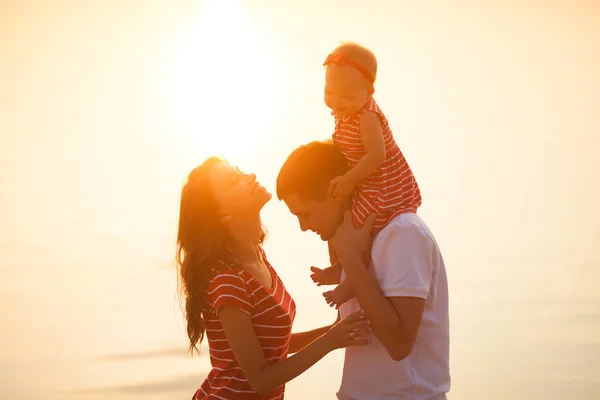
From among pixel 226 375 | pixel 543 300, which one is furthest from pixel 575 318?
pixel 226 375

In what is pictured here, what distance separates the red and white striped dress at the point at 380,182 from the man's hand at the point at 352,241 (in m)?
0.04

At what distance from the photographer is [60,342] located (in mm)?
13312

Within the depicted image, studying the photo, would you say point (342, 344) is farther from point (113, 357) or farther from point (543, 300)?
point (543, 300)

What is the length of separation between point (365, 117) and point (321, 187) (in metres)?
0.29

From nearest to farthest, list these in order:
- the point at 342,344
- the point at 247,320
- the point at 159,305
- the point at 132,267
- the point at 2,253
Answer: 1. the point at 342,344
2. the point at 247,320
3. the point at 159,305
4. the point at 132,267
5. the point at 2,253

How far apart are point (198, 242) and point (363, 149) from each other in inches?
28.9

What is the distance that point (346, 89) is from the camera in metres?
3.04

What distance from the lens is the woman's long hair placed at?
3.19 metres

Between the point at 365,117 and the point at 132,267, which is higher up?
the point at 132,267

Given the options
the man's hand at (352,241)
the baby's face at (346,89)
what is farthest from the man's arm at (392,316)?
the baby's face at (346,89)

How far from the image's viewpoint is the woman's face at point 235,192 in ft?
10.9

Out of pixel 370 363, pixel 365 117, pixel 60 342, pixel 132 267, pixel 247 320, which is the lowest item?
pixel 370 363

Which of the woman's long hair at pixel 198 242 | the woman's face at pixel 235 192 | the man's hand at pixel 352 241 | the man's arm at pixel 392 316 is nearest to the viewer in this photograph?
the man's arm at pixel 392 316

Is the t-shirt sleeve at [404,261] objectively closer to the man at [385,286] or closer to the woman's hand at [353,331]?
the man at [385,286]
